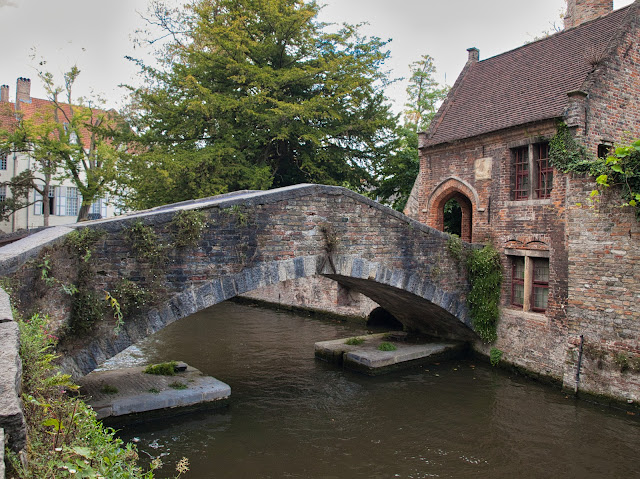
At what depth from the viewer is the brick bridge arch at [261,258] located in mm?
7851

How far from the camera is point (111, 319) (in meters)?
8.00

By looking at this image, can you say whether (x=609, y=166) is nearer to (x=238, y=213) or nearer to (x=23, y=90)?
(x=238, y=213)

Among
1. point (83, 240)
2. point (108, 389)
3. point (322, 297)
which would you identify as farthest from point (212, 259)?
point (322, 297)

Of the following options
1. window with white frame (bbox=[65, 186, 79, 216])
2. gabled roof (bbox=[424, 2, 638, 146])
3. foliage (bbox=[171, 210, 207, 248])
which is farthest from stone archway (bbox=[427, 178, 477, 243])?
window with white frame (bbox=[65, 186, 79, 216])

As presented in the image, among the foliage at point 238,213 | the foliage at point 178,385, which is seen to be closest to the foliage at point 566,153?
the foliage at point 238,213

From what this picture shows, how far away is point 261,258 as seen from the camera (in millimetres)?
9414

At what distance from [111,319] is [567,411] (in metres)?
8.59

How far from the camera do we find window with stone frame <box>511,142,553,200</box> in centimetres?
1203

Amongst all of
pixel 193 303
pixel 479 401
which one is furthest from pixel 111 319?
pixel 479 401

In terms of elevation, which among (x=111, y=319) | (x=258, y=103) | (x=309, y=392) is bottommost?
(x=309, y=392)

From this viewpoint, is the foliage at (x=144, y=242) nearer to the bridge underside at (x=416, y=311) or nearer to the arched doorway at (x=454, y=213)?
the bridge underside at (x=416, y=311)

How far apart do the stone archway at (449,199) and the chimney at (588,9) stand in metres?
5.98

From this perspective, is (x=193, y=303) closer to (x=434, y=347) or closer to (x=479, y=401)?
(x=479, y=401)

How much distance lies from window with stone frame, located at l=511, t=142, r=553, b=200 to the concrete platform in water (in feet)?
14.7
